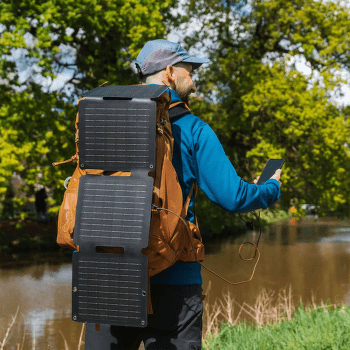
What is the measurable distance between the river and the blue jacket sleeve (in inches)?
110

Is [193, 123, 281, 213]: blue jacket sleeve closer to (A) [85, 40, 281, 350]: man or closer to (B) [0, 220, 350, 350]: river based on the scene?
(A) [85, 40, 281, 350]: man

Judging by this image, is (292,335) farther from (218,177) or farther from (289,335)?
(218,177)

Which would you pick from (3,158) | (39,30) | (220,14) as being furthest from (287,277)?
(220,14)

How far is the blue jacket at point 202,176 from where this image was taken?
1861 millimetres

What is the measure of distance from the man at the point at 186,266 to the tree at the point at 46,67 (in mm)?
Answer: 9403

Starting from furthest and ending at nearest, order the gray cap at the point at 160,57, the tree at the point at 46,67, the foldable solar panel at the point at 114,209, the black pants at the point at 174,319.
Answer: the tree at the point at 46,67
the gray cap at the point at 160,57
the black pants at the point at 174,319
the foldable solar panel at the point at 114,209

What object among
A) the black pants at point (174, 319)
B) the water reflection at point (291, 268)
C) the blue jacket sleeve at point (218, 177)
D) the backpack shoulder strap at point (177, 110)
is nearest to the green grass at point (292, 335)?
the water reflection at point (291, 268)

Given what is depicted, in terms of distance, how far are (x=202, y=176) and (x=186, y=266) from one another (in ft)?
1.07

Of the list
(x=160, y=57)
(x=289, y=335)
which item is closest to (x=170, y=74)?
(x=160, y=57)

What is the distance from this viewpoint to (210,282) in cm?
593

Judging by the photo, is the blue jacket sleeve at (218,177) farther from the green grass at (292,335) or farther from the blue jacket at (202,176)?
the green grass at (292,335)

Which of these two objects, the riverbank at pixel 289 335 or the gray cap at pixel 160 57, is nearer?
the gray cap at pixel 160 57

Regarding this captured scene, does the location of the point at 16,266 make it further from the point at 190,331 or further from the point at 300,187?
the point at 190,331

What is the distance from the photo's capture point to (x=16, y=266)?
39.4 feet
